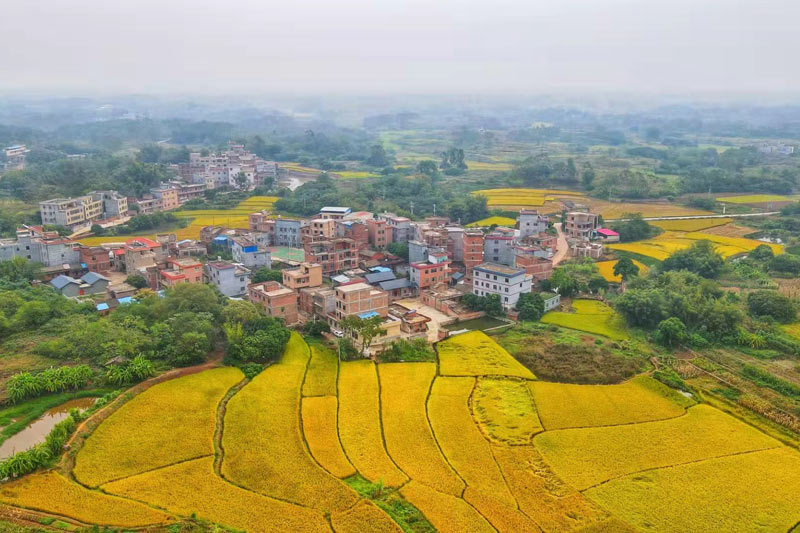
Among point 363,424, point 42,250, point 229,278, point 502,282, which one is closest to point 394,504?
point 363,424

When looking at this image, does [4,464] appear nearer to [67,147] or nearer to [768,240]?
[768,240]

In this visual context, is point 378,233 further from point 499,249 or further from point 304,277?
point 304,277

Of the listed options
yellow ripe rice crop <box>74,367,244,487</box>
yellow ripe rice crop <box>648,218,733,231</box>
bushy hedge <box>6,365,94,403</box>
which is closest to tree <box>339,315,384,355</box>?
yellow ripe rice crop <box>74,367,244,487</box>

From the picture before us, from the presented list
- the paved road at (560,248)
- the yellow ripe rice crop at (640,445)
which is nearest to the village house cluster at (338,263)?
the paved road at (560,248)

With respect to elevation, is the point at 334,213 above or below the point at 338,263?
above

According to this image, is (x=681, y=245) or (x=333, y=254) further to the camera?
(x=681, y=245)

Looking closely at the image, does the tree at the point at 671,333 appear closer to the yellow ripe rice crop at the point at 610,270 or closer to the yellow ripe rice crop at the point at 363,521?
the yellow ripe rice crop at the point at 610,270
